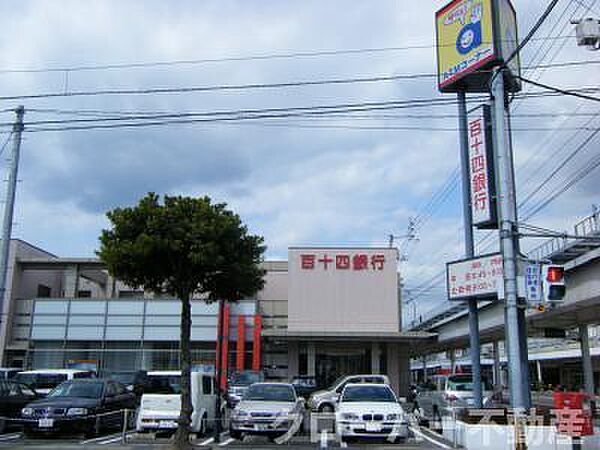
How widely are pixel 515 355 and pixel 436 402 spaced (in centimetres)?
1131

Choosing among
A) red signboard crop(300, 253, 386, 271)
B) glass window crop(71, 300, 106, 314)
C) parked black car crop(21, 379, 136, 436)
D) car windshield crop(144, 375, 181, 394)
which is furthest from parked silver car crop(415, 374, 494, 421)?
glass window crop(71, 300, 106, 314)

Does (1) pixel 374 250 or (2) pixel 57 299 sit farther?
(2) pixel 57 299

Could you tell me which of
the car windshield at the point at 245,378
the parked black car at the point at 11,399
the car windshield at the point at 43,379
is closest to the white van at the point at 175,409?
the parked black car at the point at 11,399

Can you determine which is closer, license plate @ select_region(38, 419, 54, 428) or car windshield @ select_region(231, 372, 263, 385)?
license plate @ select_region(38, 419, 54, 428)

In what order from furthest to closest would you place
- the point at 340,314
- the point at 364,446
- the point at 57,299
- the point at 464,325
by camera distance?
the point at 464,325 → the point at 57,299 → the point at 340,314 → the point at 364,446

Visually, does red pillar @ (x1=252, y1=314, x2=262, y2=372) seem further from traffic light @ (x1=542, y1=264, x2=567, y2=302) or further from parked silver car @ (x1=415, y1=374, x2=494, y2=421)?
traffic light @ (x1=542, y1=264, x2=567, y2=302)

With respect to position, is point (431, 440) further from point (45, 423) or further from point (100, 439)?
point (45, 423)

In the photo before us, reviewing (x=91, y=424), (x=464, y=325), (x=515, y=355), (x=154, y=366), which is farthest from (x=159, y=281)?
(x=464, y=325)

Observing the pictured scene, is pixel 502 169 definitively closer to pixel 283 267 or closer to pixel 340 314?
pixel 340 314

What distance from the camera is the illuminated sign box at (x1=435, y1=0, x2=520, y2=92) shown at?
23.4m

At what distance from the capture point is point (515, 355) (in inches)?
584

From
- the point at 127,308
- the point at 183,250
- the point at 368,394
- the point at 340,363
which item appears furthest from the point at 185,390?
the point at 127,308

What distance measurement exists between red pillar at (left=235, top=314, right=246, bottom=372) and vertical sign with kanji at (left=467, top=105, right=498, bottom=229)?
19921mm

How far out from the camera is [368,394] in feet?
60.0
